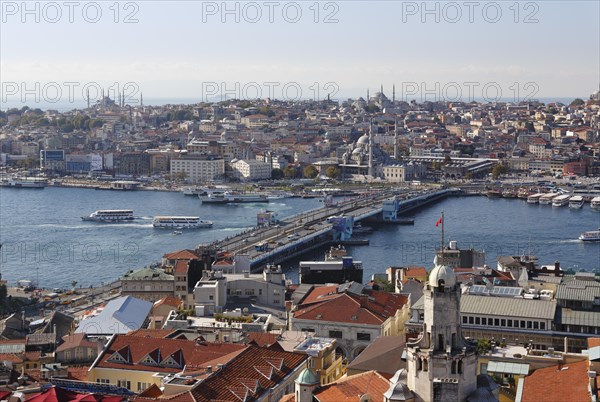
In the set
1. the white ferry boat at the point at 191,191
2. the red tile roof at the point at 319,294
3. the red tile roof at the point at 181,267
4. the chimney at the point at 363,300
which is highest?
the chimney at the point at 363,300

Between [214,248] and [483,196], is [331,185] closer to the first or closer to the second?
[483,196]

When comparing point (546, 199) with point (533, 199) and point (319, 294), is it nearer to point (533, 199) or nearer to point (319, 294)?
point (533, 199)

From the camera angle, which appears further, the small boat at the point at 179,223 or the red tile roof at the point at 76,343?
the small boat at the point at 179,223

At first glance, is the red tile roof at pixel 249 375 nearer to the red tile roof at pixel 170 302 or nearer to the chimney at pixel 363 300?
the chimney at pixel 363 300

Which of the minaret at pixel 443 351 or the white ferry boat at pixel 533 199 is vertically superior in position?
the minaret at pixel 443 351

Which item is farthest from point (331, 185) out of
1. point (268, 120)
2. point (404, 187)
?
point (268, 120)

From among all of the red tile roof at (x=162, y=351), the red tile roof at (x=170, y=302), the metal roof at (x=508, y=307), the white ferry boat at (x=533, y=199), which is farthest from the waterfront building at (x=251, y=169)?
the red tile roof at (x=162, y=351)

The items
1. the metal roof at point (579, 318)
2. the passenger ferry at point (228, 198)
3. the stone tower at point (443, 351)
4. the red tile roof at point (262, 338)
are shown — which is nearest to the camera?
the stone tower at point (443, 351)
